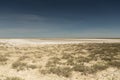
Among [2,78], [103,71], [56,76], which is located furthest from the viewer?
[103,71]

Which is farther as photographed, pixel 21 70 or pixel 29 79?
pixel 21 70

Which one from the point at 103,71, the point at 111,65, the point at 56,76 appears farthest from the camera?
the point at 111,65

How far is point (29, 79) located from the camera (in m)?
12.0

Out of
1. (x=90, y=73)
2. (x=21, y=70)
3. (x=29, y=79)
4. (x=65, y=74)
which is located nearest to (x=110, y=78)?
(x=90, y=73)

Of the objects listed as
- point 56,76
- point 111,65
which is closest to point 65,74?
point 56,76

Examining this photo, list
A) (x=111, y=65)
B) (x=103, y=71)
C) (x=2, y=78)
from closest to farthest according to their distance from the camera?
(x=2, y=78)
(x=103, y=71)
(x=111, y=65)

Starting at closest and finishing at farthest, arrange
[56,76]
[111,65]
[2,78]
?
[2,78], [56,76], [111,65]

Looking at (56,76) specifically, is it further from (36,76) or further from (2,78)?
(2,78)

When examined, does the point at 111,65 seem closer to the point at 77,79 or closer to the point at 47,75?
the point at 77,79

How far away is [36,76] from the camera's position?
1303cm

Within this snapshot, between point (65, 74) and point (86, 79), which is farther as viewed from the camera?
point (65, 74)

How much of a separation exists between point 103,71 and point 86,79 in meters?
2.88

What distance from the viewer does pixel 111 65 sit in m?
16.6

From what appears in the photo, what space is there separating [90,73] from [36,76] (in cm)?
466
